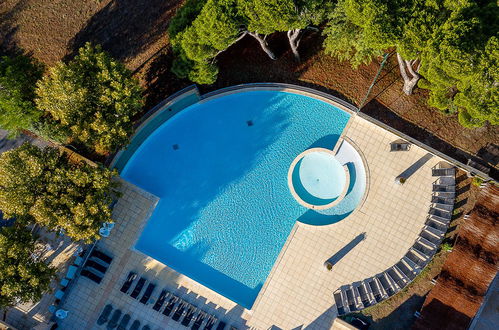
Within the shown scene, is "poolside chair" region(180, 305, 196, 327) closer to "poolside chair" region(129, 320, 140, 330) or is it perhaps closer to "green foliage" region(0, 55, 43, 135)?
"poolside chair" region(129, 320, 140, 330)

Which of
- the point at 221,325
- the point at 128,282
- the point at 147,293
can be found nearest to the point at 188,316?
the point at 221,325

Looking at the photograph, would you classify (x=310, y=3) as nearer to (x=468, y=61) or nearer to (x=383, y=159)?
(x=468, y=61)

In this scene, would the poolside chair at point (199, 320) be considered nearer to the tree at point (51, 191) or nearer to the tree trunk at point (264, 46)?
the tree at point (51, 191)

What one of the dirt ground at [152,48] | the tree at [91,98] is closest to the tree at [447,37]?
the dirt ground at [152,48]

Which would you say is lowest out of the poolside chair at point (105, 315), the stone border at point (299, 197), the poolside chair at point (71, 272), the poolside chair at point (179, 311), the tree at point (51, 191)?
the poolside chair at point (105, 315)

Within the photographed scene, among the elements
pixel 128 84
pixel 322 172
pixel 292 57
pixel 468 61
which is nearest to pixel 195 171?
pixel 128 84

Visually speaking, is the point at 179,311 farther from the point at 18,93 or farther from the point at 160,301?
the point at 18,93

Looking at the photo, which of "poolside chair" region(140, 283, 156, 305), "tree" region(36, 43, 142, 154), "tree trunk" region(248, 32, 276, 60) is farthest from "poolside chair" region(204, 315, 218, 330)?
"tree trunk" region(248, 32, 276, 60)
